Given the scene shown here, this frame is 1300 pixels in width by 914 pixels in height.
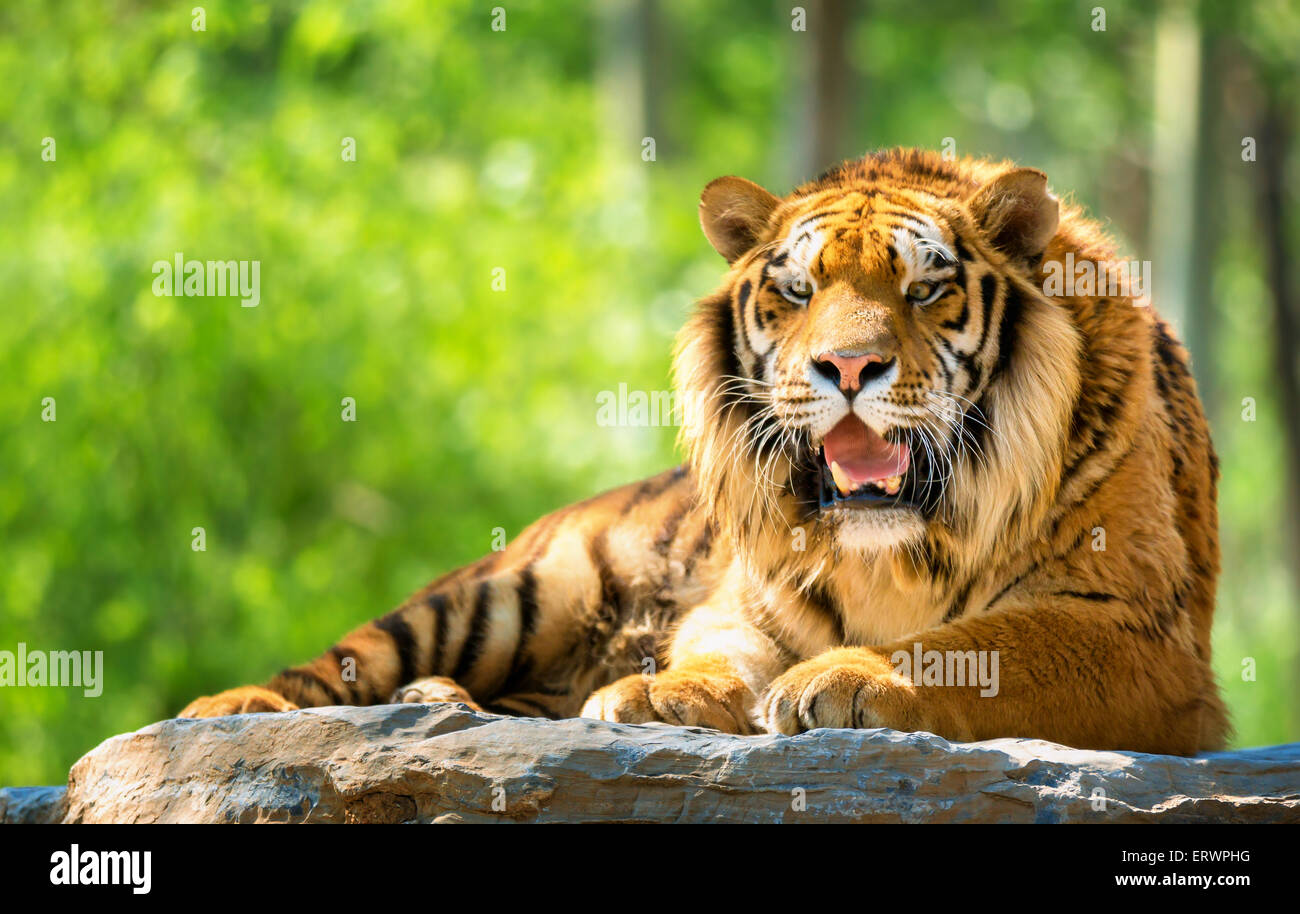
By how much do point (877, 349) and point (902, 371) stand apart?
120 millimetres

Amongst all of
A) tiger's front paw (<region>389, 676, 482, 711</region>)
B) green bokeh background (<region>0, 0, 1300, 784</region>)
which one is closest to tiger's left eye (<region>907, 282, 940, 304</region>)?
tiger's front paw (<region>389, 676, 482, 711</region>)

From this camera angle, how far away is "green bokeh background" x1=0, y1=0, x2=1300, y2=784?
35.1ft

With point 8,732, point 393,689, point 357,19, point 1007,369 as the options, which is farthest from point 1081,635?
point 357,19

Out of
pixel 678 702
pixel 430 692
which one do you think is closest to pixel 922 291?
pixel 678 702

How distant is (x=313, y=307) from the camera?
1165 cm

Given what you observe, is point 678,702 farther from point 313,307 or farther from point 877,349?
point 313,307

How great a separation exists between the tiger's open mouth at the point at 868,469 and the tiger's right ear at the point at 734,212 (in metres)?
0.95

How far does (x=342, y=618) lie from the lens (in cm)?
1184

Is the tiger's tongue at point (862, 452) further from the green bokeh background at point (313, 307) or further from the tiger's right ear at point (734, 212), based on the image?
the green bokeh background at point (313, 307)

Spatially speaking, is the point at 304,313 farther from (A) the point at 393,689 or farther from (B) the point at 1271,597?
(B) the point at 1271,597

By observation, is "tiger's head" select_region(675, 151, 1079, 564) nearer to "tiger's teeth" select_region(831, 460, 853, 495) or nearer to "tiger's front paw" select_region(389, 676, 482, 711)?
"tiger's teeth" select_region(831, 460, 853, 495)

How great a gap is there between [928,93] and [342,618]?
12440mm

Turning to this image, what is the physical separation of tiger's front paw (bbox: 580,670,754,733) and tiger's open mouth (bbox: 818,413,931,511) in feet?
2.26

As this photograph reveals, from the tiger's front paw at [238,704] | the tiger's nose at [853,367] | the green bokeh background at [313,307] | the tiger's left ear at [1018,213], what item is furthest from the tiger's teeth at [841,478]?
the green bokeh background at [313,307]
